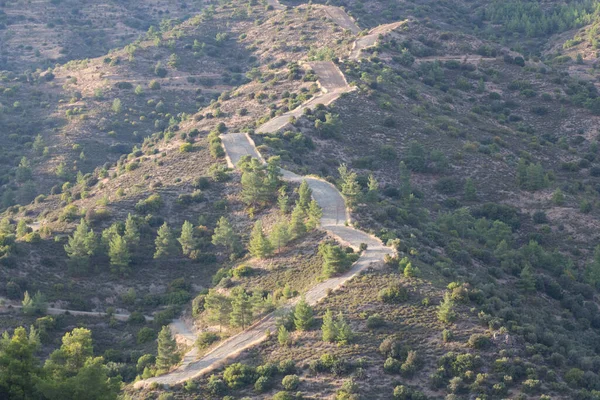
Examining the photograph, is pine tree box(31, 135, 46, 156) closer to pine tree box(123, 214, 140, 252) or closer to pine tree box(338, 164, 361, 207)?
pine tree box(123, 214, 140, 252)

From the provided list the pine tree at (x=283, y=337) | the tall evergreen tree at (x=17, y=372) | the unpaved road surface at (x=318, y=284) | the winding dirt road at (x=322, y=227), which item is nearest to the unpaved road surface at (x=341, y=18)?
the winding dirt road at (x=322, y=227)

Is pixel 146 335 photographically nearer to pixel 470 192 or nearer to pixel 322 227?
pixel 322 227

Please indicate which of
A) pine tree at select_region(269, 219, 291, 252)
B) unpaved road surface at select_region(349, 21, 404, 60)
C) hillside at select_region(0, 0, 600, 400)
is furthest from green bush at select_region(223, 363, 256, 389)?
unpaved road surface at select_region(349, 21, 404, 60)

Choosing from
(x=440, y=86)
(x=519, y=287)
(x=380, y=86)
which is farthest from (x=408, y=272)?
(x=440, y=86)

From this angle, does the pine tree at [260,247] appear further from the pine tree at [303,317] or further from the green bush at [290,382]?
the green bush at [290,382]

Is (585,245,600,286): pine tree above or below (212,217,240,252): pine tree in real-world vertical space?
below
